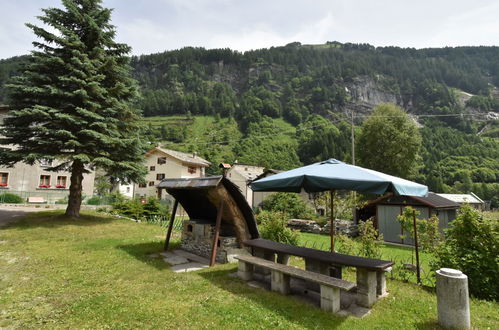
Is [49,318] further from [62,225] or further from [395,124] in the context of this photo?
[395,124]

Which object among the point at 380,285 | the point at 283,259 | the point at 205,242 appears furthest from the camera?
the point at 205,242

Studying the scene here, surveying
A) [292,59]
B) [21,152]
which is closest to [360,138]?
[21,152]

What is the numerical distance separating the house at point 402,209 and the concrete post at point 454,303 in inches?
650

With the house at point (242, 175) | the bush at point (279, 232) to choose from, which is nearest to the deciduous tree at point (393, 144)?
the house at point (242, 175)

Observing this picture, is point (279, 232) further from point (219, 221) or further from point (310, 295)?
point (310, 295)

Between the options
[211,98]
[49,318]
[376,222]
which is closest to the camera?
[49,318]

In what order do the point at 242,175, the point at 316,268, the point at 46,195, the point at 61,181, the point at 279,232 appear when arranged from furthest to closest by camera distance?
the point at 242,175 → the point at 61,181 → the point at 46,195 → the point at 279,232 → the point at 316,268

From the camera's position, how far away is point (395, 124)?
3700 centimetres

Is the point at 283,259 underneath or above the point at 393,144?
underneath

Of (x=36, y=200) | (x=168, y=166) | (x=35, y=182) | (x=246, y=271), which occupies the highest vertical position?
(x=168, y=166)

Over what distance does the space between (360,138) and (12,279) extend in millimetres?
41252

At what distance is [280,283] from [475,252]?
15.6 ft

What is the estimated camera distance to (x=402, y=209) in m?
19.9

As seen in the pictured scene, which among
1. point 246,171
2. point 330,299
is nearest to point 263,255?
point 330,299
